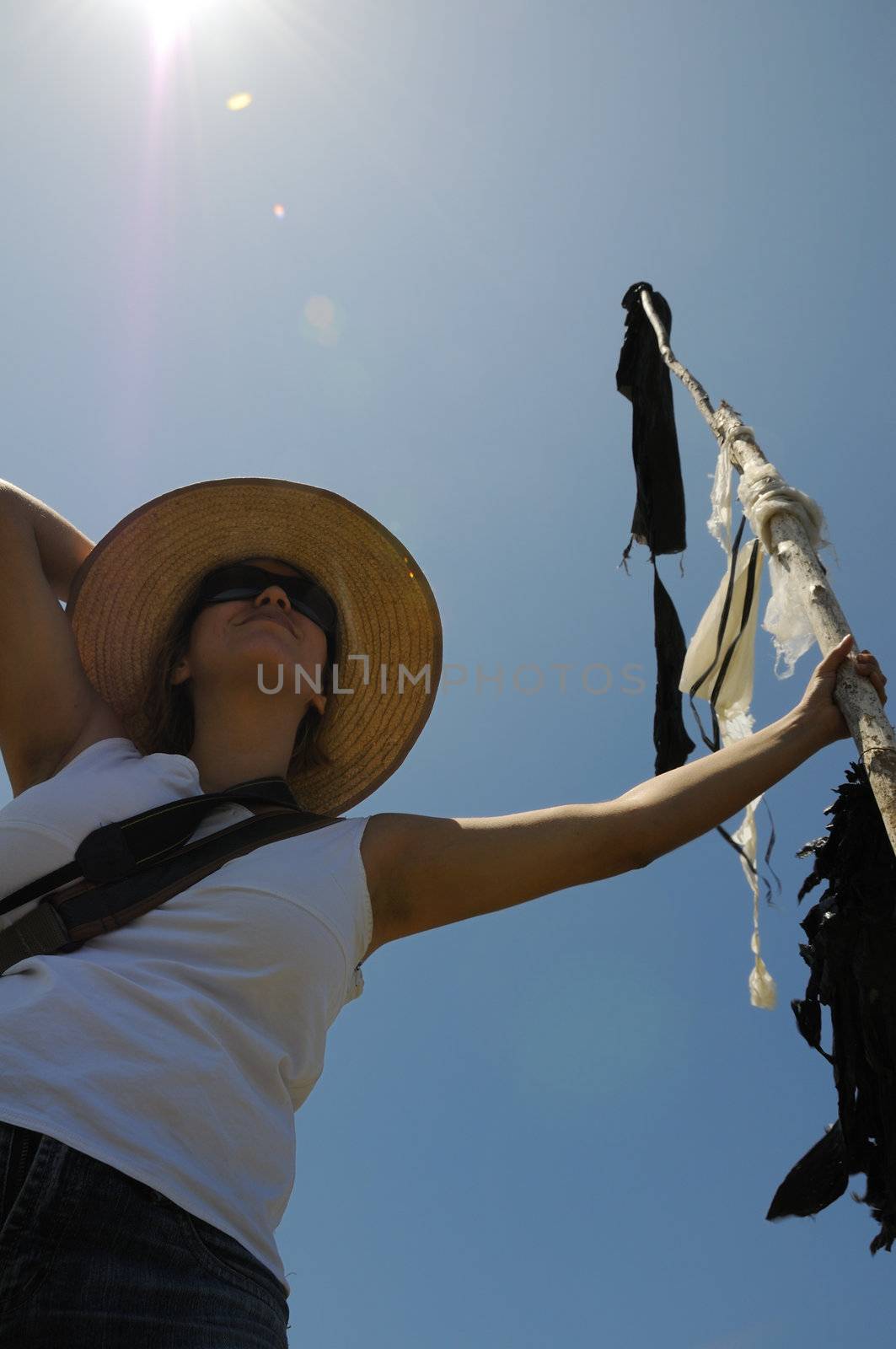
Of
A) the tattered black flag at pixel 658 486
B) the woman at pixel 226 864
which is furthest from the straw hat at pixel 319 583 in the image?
the tattered black flag at pixel 658 486

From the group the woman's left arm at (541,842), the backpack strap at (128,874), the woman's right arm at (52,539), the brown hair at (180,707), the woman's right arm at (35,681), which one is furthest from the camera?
the brown hair at (180,707)

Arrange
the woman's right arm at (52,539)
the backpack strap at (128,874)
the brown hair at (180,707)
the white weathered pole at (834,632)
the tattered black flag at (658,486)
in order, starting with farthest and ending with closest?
the tattered black flag at (658,486) → the brown hair at (180,707) → the woman's right arm at (52,539) → the white weathered pole at (834,632) → the backpack strap at (128,874)

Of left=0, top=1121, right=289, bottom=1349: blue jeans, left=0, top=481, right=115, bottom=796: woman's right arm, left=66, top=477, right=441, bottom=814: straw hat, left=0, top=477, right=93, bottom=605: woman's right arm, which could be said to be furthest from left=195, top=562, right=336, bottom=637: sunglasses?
left=0, top=1121, right=289, bottom=1349: blue jeans

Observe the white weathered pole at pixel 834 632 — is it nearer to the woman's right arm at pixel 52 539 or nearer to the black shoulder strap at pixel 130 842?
the black shoulder strap at pixel 130 842

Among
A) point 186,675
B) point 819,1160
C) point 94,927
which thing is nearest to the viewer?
point 94,927

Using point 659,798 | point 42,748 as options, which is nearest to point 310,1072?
point 659,798

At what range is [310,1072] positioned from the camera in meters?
1.56

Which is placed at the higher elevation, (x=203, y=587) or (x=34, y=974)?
(x=203, y=587)

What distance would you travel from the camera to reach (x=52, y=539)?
2.48 metres

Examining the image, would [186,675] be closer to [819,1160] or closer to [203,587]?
[203,587]

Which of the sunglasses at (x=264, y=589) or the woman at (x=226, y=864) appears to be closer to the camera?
the woman at (x=226, y=864)

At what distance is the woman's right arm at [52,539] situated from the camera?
7.47ft

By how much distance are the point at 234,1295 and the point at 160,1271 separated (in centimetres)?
11

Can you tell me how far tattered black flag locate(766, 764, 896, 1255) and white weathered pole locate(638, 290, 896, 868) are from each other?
0.42ft
